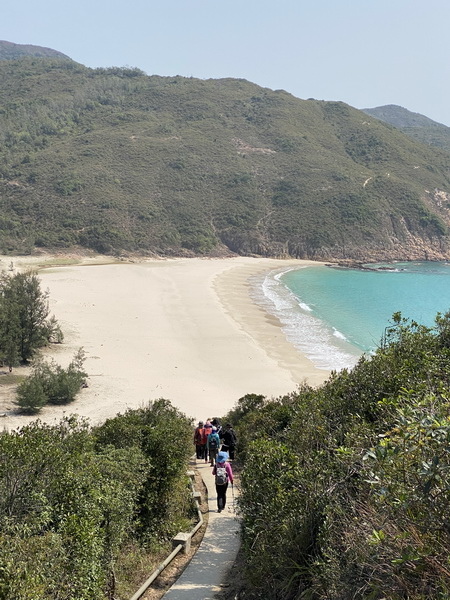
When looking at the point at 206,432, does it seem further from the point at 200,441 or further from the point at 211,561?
the point at 211,561

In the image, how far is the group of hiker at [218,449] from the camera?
29.9ft

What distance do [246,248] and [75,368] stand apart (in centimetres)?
5757

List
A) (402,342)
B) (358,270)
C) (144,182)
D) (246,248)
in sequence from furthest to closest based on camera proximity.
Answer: (144,182), (246,248), (358,270), (402,342)

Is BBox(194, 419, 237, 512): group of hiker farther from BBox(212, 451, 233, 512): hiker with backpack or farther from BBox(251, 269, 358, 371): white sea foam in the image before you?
BBox(251, 269, 358, 371): white sea foam

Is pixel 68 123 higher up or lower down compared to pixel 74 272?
higher up

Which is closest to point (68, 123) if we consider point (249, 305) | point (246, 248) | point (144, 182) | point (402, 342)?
point (144, 182)

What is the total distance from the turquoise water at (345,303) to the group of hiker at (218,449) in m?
8.57

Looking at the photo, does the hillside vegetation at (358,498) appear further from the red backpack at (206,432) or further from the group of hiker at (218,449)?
the red backpack at (206,432)

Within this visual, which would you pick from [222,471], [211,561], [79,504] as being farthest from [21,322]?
[79,504]

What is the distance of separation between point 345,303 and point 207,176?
49.8 meters

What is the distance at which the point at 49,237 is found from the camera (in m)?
63.3

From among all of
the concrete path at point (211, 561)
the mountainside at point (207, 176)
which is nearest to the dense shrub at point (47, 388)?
the concrete path at point (211, 561)

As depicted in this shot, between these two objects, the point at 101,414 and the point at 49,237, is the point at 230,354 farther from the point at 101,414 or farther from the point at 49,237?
the point at 49,237

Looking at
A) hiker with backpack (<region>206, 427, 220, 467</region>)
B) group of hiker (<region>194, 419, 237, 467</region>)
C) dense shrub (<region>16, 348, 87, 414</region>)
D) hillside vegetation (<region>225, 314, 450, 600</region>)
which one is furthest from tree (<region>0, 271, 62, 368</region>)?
hillside vegetation (<region>225, 314, 450, 600</region>)
